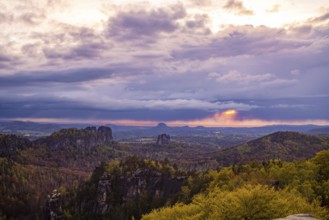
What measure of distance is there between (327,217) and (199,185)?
12590 centimetres

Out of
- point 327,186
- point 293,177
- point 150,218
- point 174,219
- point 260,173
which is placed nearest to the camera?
point 174,219

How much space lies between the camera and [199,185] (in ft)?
655

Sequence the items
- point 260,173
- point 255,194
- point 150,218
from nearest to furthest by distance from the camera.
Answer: point 255,194 → point 150,218 → point 260,173

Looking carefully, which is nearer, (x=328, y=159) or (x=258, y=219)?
(x=258, y=219)


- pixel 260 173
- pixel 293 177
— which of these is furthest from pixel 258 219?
pixel 260 173

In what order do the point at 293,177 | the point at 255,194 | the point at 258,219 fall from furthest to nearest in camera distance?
the point at 293,177, the point at 255,194, the point at 258,219

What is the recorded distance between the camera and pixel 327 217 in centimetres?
7606

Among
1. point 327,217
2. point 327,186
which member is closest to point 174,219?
point 327,217

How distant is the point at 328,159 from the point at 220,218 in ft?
258

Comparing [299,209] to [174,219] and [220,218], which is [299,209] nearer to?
[220,218]

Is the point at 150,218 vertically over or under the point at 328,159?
under

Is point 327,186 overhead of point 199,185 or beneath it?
overhead

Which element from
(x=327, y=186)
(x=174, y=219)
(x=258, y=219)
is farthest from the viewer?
(x=327, y=186)

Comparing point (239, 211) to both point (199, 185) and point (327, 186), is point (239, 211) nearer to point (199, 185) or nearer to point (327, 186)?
point (327, 186)
